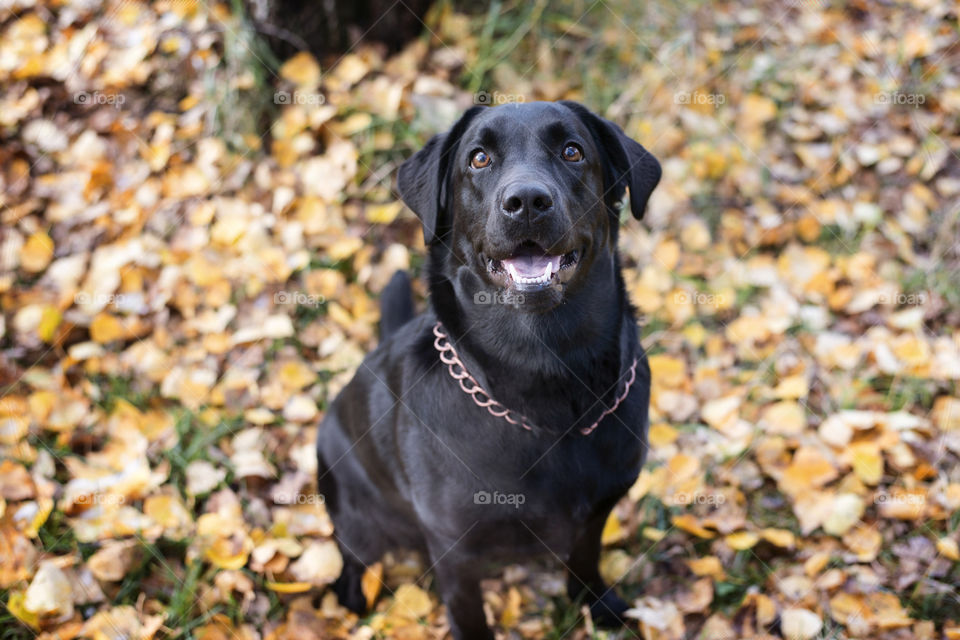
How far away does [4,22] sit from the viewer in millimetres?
4605

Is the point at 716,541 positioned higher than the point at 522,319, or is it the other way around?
the point at 522,319

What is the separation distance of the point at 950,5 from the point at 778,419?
332 cm

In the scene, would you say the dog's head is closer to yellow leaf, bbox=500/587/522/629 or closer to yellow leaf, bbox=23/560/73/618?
yellow leaf, bbox=500/587/522/629

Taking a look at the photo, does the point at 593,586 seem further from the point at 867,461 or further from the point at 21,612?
the point at 21,612

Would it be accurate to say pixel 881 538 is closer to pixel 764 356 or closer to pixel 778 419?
pixel 778 419

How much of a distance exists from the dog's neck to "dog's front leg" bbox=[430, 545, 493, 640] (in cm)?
57

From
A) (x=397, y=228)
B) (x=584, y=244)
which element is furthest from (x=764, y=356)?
(x=397, y=228)

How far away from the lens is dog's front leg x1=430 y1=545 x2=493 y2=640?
245 cm
